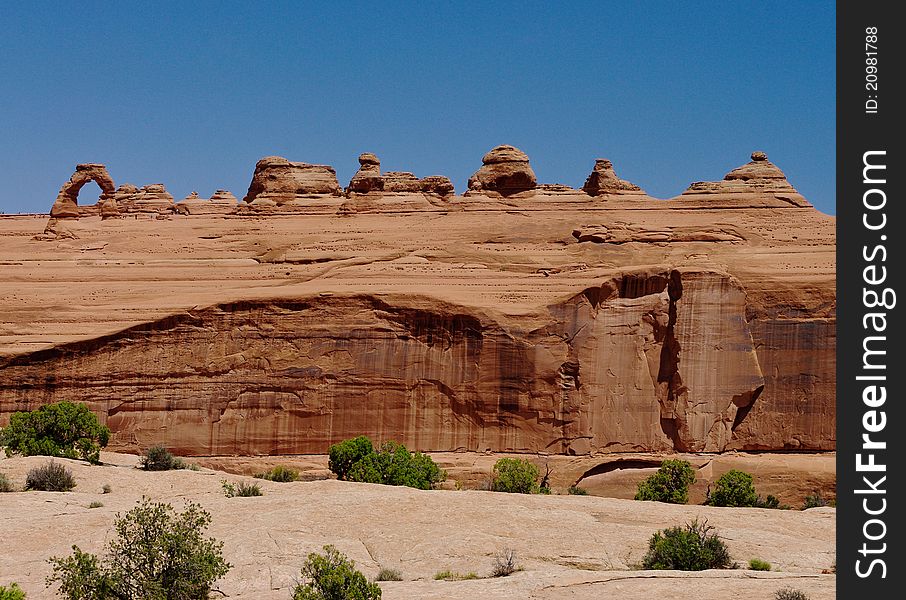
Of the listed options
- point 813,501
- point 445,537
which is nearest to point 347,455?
point 445,537

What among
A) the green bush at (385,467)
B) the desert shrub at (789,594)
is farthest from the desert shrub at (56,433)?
the desert shrub at (789,594)

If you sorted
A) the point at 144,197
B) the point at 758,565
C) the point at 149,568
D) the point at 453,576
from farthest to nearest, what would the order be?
1. the point at 144,197
2. the point at 758,565
3. the point at 453,576
4. the point at 149,568

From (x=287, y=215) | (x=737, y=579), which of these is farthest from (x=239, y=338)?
(x=737, y=579)

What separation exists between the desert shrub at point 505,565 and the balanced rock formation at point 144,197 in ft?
128

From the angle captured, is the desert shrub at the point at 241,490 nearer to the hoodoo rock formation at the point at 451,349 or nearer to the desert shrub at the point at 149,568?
the desert shrub at the point at 149,568

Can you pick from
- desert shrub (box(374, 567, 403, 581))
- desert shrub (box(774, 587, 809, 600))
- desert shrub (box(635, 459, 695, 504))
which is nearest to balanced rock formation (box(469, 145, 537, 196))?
desert shrub (box(635, 459, 695, 504))

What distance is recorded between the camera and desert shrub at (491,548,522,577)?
18.6 meters

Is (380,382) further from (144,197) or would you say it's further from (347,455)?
(144,197)

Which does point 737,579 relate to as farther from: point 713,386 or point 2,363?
point 2,363

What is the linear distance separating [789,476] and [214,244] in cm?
2011

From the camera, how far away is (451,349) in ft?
110

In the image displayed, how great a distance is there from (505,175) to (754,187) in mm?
8993

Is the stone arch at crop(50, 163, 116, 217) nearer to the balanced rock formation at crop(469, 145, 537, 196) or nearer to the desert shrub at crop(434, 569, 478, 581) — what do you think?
the balanced rock formation at crop(469, 145, 537, 196)

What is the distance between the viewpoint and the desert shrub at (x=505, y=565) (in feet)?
61.2
